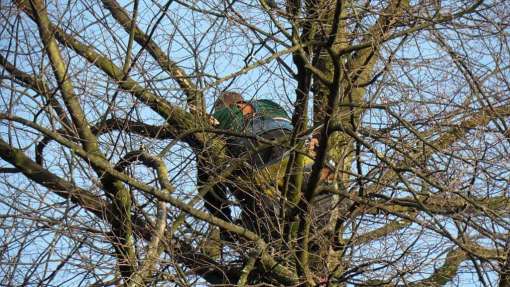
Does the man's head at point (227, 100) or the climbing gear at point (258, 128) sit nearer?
the man's head at point (227, 100)

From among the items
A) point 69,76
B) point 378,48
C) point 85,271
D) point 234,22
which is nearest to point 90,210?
point 85,271

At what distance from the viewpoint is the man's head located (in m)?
6.90

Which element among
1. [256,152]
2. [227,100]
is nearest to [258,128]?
[256,152]

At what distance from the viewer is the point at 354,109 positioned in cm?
682

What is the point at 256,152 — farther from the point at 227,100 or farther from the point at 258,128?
the point at 227,100

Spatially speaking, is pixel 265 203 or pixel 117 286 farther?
pixel 265 203

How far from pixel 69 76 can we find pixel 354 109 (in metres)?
1.95

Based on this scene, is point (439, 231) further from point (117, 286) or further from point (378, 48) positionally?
point (117, 286)

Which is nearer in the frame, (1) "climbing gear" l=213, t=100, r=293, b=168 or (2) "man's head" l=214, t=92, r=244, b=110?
(2) "man's head" l=214, t=92, r=244, b=110

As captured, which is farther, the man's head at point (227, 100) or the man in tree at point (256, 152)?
the man in tree at point (256, 152)

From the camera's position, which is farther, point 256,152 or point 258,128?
point 258,128

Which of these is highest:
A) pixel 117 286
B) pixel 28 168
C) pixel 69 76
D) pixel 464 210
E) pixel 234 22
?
pixel 234 22

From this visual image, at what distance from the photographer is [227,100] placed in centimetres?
696

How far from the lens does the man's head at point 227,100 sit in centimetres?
690
